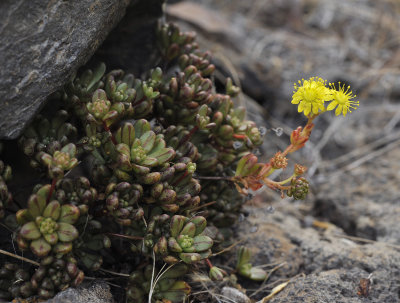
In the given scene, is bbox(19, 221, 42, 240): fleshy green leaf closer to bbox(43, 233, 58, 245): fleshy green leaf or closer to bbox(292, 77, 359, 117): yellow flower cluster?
bbox(43, 233, 58, 245): fleshy green leaf

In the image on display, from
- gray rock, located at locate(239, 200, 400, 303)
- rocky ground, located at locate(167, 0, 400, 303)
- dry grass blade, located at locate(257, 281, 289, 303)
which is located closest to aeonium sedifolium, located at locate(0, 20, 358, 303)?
dry grass blade, located at locate(257, 281, 289, 303)

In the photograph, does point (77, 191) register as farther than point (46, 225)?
Yes

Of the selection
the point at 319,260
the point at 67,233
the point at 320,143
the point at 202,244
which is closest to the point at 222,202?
the point at 202,244

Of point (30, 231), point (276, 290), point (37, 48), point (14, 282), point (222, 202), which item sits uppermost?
point (37, 48)

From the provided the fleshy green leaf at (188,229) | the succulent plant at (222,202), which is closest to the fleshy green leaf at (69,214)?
the fleshy green leaf at (188,229)

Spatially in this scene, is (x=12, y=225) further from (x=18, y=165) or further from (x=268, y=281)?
(x=268, y=281)

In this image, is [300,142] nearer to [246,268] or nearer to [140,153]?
[246,268]

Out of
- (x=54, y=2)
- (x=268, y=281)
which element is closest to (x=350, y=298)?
(x=268, y=281)
